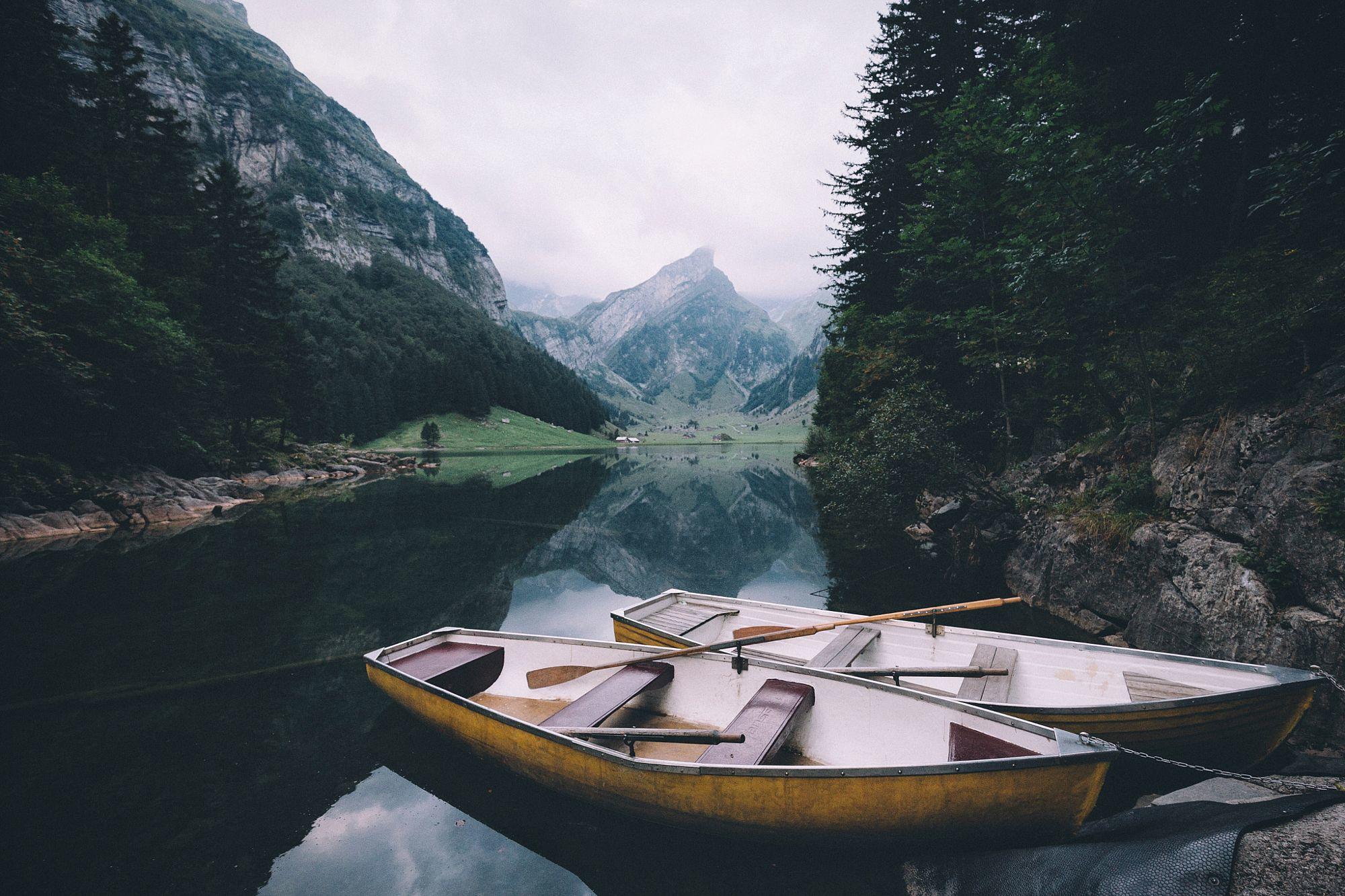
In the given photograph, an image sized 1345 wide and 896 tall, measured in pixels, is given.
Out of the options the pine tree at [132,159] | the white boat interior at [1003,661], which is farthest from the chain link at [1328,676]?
the pine tree at [132,159]

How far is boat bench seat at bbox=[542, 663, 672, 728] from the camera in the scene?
21.7 ft

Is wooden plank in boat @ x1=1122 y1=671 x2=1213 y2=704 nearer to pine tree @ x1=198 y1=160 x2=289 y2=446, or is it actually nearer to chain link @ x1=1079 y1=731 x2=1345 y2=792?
chain link @ x1=1079 y1=731 x2=1345 y2=792

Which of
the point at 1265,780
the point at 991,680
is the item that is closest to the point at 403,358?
the point at 991,680

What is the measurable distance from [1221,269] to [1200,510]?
597 centimetres

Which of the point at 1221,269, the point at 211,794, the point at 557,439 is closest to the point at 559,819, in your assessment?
the point at 211,794

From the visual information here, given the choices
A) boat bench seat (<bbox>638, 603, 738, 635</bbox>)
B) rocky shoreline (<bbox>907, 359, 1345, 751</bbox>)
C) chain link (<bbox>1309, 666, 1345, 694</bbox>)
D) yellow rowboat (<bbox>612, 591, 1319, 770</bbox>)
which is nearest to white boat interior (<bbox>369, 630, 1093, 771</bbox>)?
yellow rowboat (<bbox>612, 591, 1319, 770</bbox>)

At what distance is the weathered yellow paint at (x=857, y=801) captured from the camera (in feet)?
15.5

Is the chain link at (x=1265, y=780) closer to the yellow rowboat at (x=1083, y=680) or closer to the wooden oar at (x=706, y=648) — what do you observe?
the yellow rowboat at (x=1083, y=680)

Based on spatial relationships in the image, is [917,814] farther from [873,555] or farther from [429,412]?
[429,412]

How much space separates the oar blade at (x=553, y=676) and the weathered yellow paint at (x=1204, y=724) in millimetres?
6426

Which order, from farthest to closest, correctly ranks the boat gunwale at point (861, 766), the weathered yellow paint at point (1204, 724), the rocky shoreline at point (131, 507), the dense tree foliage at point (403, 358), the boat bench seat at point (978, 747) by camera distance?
the dense tree foliage at point (403, 358) < the rocky shoreline at point (131, 507) < the weathered yellow paint at point (1204, 724) < the boat bench seat at point (978, 747) < the boat gunwale at point (861, 766)

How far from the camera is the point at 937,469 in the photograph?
17234mm

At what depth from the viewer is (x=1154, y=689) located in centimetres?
658

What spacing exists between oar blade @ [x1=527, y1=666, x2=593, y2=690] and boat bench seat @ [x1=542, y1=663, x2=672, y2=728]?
2.57 ft
